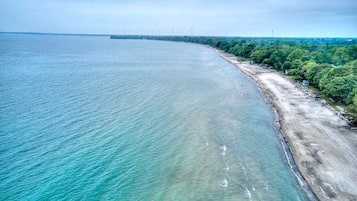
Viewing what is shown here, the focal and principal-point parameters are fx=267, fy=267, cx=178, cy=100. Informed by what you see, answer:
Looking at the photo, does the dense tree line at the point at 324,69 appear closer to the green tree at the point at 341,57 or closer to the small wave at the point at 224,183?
the green tree at the point at 341,57

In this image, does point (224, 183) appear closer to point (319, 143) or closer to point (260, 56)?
point (319, 143)

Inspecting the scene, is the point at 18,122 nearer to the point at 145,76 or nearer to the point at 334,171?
the point at 334,171

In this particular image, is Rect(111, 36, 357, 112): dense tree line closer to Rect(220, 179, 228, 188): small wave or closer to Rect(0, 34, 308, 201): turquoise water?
Rect(0, 34, 308, 201): turquoise water

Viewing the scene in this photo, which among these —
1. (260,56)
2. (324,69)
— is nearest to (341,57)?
(260,56)

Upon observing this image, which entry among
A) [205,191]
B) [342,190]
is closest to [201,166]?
[205,191]

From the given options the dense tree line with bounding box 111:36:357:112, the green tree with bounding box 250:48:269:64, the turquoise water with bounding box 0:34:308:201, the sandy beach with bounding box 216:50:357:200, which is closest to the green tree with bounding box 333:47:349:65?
the dense tree line with bounding box 111:36:357:112
